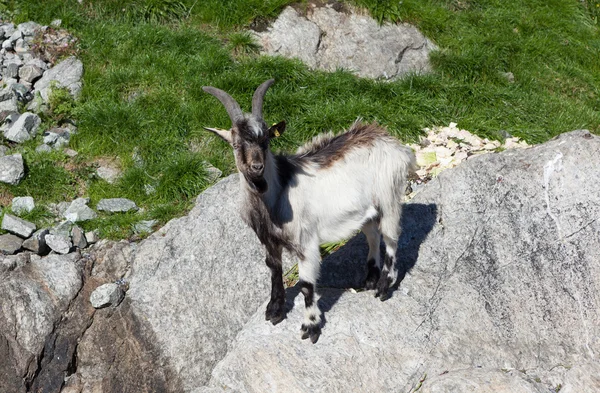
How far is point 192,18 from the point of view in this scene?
9898 mm

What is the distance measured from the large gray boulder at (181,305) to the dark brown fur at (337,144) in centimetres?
121

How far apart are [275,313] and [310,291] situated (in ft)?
1.26

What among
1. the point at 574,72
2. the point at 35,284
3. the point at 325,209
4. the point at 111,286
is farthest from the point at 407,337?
the point at 574,72

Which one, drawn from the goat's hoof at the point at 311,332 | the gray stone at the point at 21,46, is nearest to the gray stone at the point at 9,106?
the gray stone at the point at 21,46

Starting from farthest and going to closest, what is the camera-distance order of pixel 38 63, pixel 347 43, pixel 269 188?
1. pixel 347 43
2. pixel 38 63
3. pixel 269 188

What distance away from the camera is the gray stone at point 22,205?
736 centimetres

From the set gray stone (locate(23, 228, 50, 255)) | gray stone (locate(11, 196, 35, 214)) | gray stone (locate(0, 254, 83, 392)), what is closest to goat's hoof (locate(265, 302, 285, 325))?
gray stone (locate(0, 254, 83, 392))

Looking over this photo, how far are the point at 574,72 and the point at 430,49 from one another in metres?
2.10

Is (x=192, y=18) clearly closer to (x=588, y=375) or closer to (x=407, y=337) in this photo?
(x=407, y=337)

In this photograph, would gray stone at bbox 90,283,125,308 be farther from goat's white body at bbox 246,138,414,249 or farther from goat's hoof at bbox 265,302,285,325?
goat's white body at bbox 246,138,414,249

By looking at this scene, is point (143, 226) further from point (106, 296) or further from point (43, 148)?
point (43, 148)

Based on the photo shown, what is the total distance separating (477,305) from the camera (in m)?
6.03

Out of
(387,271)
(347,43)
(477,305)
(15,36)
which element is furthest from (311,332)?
(15,36)

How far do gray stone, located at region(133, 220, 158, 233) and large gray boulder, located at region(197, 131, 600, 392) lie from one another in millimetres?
1675
